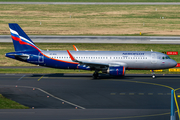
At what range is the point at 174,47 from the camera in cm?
6188

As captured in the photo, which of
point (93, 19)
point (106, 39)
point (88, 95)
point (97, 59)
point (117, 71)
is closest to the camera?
point (88, 95)

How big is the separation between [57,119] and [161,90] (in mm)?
16783

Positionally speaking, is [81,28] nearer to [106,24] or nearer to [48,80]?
[106,24]

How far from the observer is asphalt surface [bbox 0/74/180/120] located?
2472 centimetres

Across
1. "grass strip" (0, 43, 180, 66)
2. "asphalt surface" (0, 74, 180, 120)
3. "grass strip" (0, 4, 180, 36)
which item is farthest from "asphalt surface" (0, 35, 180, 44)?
"asphalt surface" (0, 74, 180, 120)

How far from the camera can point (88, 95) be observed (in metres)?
32.8

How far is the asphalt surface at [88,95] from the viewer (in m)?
24.7

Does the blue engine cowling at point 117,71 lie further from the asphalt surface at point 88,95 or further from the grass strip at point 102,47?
the grass strip at point 102,47

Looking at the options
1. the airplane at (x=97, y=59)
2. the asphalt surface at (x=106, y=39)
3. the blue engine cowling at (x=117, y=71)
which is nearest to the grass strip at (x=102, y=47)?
the asphalt surface at (x=106, y=39)

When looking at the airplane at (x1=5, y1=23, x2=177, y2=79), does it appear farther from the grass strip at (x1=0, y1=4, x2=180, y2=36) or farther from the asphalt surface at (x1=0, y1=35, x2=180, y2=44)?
the grass strip at (x1=0, y1=4, x2=180, y2=36)

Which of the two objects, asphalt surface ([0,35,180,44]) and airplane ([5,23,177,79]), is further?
asphalt surface ([0,35,180,44])

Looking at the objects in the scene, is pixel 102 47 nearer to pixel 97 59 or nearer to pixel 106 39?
pixel 106 39

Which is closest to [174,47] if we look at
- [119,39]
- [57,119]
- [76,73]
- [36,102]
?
[119,39]

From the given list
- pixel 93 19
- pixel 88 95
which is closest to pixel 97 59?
pixel 88 95
